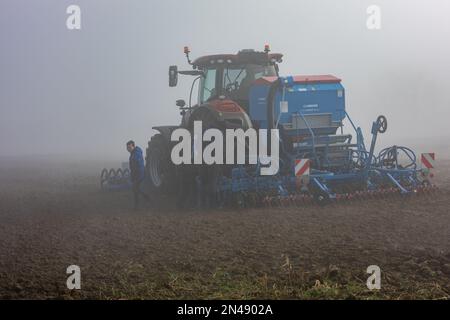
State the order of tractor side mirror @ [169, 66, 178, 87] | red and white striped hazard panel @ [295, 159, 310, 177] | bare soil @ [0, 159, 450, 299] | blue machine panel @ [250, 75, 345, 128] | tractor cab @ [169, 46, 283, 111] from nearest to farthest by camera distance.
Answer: bare soil @ [0, 159, 450, 299] → red and white striped hazard panel @ [295, 159, 310, 177] → blue machine panel @ [250, 75, 345, 128] → tractor cab @ [169, 46, 283, 111] → tractor side mirror @ [169, 66, 178, 87]

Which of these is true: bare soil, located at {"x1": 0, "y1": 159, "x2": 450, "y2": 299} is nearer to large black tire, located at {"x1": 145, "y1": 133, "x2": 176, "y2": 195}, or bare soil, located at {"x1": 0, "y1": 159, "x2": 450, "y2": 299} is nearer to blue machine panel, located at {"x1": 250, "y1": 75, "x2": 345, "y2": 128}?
large black tire, located at {"x1": 145, "y1": 133, "x2": 176, "y2": 195}

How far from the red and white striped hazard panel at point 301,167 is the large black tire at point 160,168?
8.37 ft

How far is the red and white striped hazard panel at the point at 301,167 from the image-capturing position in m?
9.08

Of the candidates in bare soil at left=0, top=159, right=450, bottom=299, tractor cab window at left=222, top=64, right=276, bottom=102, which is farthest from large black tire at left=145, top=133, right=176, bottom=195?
tractor cab window at left=222, top=64, right=276, bottom=102

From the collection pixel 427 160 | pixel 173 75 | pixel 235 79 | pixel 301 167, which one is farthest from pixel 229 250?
pixel 427 160

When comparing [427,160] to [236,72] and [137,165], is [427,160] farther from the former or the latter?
[137,165]

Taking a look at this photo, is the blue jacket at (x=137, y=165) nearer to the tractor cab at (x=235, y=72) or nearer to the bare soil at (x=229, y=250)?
the bare soil at (x=229, y=250)

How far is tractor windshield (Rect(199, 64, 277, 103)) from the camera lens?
1038 cm

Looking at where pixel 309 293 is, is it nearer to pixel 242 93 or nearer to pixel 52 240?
pixel 52 240

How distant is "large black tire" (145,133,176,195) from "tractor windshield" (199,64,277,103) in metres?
1.52

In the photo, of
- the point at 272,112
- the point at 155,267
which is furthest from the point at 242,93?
the point at 155,267
